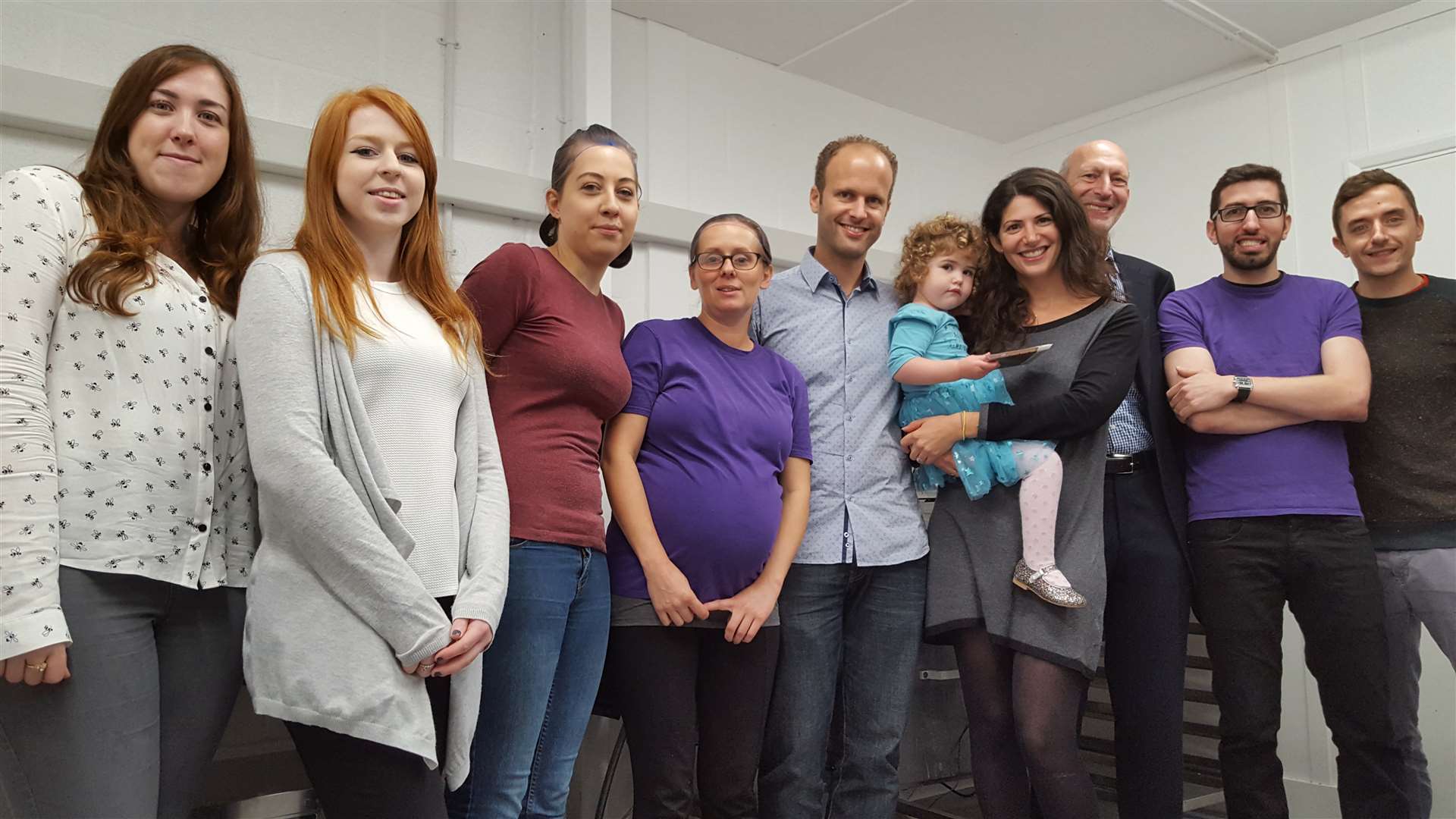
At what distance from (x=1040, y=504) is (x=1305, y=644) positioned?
76 centimetres

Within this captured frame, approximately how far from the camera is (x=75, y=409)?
4.08ft

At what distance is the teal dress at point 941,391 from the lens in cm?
196

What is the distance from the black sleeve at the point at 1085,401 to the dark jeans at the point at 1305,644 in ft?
1.53

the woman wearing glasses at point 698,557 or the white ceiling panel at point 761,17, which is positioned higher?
the white ceiling panel at point 761,17

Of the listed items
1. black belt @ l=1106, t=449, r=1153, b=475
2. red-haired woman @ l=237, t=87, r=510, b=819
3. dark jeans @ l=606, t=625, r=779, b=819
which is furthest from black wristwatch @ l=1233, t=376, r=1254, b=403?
red-haired woman @ l=237, t=87, r=510, b=819

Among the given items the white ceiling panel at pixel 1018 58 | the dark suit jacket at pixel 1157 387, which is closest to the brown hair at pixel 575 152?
the dark suit jacket at pixel 1157 387

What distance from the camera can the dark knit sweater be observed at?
229 cm

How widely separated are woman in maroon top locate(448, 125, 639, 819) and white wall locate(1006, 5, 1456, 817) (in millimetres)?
3315

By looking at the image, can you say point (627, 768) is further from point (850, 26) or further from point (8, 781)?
point (850, 26)

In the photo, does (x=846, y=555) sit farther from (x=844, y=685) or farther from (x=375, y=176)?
(x=375, y=176)

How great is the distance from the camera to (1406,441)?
7.56 feet

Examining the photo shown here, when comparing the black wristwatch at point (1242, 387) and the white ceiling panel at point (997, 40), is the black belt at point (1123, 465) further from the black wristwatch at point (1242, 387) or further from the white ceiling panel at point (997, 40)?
the white ceiling panel at point (997, 40)

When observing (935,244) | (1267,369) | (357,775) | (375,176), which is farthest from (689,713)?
(1267,369)

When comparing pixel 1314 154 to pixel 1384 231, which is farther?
pixel 1314 154
